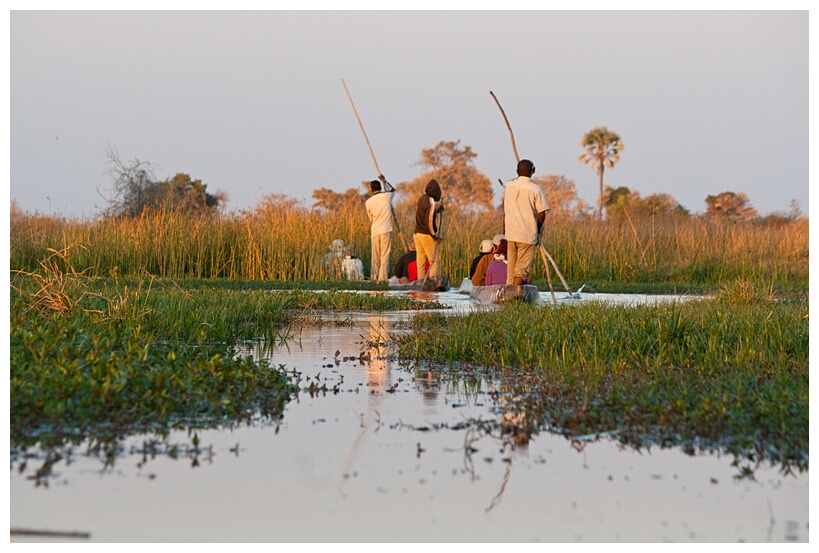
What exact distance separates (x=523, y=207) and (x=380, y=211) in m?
7.76

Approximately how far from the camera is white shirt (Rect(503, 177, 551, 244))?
15.3 meters

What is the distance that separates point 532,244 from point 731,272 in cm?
1093

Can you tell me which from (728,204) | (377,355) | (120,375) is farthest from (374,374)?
(728,204)

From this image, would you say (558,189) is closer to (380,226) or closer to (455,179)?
(455,179)

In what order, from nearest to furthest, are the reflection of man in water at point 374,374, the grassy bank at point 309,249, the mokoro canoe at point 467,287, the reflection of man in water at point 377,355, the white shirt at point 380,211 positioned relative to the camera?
the reflection of man in water at point 374,374
the reflection of man in water at point 377,355
the mokoro canoe at point 467,287
the white shirt at point 380,211
the grassy bank at point 309,249

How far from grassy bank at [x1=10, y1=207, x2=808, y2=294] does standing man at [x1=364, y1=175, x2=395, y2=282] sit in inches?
51.1

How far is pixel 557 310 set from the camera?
A: 1185 centimetres

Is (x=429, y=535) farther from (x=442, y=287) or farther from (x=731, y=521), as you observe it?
(x=442, y=287)

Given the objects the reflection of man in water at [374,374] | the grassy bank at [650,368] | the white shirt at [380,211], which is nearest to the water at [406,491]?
the reflection of man in water at [374,374]

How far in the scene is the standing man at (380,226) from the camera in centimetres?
2278

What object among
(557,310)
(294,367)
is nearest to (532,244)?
(557,310)

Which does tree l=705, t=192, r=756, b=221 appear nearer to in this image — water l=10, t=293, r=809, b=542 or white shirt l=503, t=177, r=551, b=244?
white shirt l=503, t=177, r=551, b=244

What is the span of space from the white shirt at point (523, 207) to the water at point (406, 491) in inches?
370

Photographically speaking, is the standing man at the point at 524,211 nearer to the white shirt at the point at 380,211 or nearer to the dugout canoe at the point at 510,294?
the dugout canoe at the point at 510,294
